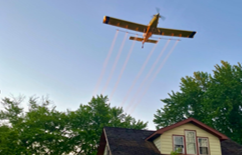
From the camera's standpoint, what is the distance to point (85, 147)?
106 ft

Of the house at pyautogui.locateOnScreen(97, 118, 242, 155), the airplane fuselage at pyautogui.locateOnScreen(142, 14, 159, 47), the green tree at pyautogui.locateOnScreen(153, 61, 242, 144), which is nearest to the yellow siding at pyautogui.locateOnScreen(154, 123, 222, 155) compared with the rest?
the house at pyautogui.locateOnScreen(97, 118, 242, 155)

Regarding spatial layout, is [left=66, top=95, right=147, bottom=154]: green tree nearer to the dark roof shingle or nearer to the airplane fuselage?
the dark roof shingle

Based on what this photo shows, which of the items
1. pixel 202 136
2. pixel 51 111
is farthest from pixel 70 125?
pixel 202 136

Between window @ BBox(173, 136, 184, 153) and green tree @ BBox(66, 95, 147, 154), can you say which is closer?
window @ BBox(173, 136, 184, 153)

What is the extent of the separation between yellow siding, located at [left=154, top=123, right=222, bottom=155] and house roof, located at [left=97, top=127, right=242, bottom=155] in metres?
0.55

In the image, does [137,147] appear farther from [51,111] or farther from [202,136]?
[51,111]

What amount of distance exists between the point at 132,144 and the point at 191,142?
431 cm

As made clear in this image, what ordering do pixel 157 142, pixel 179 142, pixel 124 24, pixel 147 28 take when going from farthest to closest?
1. pixel 124 24
2. pixel 147 28
3. pixel 157 142
4. pixel 179 142

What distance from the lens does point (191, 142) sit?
17188 millimetres

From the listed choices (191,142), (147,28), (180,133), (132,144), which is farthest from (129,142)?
(147,28)

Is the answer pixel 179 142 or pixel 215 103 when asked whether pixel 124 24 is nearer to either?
pixel 179 142

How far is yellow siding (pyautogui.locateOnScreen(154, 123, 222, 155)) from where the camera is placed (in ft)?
55.4

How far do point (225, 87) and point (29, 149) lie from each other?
2691 centimetres

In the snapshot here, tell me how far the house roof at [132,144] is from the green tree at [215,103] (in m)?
13.6
